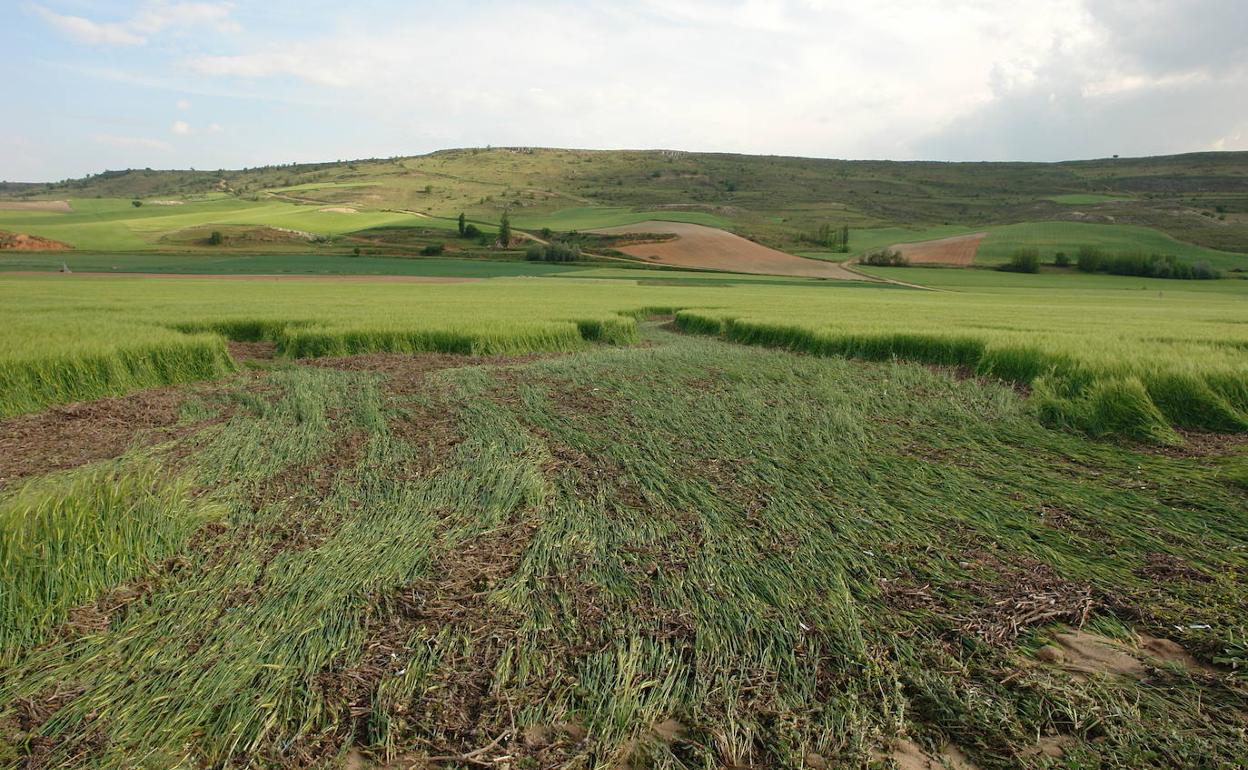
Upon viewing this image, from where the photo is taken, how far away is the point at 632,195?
11412cm

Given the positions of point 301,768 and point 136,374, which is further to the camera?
point 136,374

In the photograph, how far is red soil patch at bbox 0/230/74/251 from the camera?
55281 millimetres

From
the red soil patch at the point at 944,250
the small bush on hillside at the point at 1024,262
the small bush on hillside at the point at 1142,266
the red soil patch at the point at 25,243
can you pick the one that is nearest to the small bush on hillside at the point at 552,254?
the red soil patch at the point at 944,250

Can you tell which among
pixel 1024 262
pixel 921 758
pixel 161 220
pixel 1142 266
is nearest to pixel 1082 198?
pixel 1142 266

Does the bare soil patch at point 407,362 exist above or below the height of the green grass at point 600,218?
below

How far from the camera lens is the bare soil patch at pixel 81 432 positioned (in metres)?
6.00

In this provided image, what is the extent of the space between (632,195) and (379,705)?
116929mm

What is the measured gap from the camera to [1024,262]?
58094 mm

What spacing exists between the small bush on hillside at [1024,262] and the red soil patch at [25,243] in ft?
283

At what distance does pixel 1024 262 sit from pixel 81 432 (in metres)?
67.7

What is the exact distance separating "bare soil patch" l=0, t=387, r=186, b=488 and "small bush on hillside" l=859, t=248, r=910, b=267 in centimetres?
6432

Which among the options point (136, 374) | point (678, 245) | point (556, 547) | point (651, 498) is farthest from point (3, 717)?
point (678, 245)

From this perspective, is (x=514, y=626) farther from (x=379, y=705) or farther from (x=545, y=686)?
(x=379, y=705)

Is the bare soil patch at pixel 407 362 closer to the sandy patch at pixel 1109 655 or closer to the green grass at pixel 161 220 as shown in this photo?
the sandy patch at pixel 1109 655
